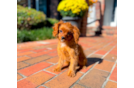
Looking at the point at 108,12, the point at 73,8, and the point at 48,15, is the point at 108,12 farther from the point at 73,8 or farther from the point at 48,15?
the point at 73,8

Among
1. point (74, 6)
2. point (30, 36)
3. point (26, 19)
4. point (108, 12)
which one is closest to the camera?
point (30, 36)

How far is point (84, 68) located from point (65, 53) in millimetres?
587

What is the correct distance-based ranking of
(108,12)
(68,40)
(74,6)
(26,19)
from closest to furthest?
(68,40) → (74,6) → (26,19) → (108,12)

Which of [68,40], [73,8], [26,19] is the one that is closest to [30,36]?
[26,19]

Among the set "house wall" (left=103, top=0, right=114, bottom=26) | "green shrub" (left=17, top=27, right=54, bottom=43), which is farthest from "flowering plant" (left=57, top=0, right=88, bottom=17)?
"house wall" (left=103, top=0, right=114, bottom=26)

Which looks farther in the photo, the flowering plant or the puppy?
the flowering plant

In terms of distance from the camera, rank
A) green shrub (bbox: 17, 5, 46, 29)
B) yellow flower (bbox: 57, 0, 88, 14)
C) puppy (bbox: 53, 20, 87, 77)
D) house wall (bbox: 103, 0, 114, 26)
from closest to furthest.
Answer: puppy (bbox: 53, 20, 87, 77)
yellow flower (bbox: 57, 0, 88, 14)
green shrub (bbox: 17, 5, 46, 29)
house wall (bbox: 103, 0, 114, 26)

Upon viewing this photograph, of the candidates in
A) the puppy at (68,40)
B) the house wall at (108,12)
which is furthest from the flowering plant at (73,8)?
the house wall at (108,12)

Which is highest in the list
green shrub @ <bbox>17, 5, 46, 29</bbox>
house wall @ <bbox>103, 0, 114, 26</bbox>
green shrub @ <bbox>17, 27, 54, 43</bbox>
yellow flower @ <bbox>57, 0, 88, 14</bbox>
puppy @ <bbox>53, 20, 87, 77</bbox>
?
house wall @ <bbox>103, 0, 114, 26</bbox>

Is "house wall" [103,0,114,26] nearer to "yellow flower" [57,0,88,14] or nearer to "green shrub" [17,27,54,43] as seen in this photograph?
"yellow flower" [57,0,88,14]

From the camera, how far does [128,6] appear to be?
2.16 ft

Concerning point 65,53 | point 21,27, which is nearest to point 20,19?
point 21,27

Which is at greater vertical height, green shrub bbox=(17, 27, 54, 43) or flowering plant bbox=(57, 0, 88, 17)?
flowering plant bbox=(57, 0, 88, 17)

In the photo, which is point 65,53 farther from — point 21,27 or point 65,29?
point 21,27
